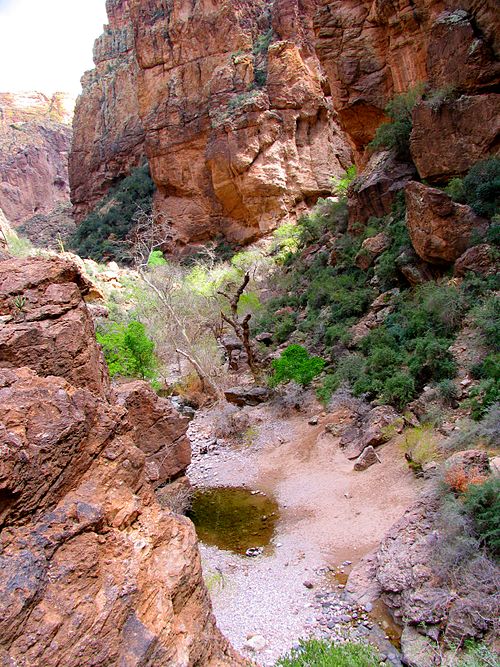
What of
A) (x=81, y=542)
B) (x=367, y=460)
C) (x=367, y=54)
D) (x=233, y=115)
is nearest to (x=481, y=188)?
(x=367, y=460)

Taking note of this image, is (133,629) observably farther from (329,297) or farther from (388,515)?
(329,297)

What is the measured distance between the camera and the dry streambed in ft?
18.5

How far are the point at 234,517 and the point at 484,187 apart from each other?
9.90m

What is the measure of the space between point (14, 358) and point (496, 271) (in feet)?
34.1

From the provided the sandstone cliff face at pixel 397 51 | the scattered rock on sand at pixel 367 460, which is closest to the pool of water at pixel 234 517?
the scattered rock on sand at pixel 367 460

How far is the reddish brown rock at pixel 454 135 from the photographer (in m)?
12.9

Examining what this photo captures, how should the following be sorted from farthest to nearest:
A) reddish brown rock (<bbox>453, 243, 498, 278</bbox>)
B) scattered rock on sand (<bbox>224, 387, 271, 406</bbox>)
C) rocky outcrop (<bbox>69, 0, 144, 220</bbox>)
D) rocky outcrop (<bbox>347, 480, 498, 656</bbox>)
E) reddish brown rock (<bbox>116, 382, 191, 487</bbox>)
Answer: rocky outcrop (<bbox>69, 0, 144, 220</bbox>) → scattered rock on sand (<bbox>224, 387, 271, 406</bbox>) → reddish brown rock (<bbox>453, 243, 498, 278</bbox>) → reddish brown rock (<bbox>116, 382, 191, 487</bbox>) → rocky outcrop (<bbox>347, 480, 498, 656</bbox>)

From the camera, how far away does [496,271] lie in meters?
10.9

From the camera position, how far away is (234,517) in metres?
8.87

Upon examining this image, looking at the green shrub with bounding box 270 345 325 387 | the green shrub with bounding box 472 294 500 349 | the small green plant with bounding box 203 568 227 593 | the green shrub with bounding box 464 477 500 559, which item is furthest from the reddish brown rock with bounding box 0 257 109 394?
the green shrub with bounding box 270 345 325 387

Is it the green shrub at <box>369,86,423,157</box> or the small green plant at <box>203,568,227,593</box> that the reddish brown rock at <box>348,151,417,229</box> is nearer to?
the green shrub at <box>369,86,423,157</box>

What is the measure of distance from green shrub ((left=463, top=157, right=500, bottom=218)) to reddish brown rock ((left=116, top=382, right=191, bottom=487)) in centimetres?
906

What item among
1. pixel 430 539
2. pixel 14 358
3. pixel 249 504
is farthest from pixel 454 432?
pixel 14 358

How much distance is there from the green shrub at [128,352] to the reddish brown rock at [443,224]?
8818 mm
